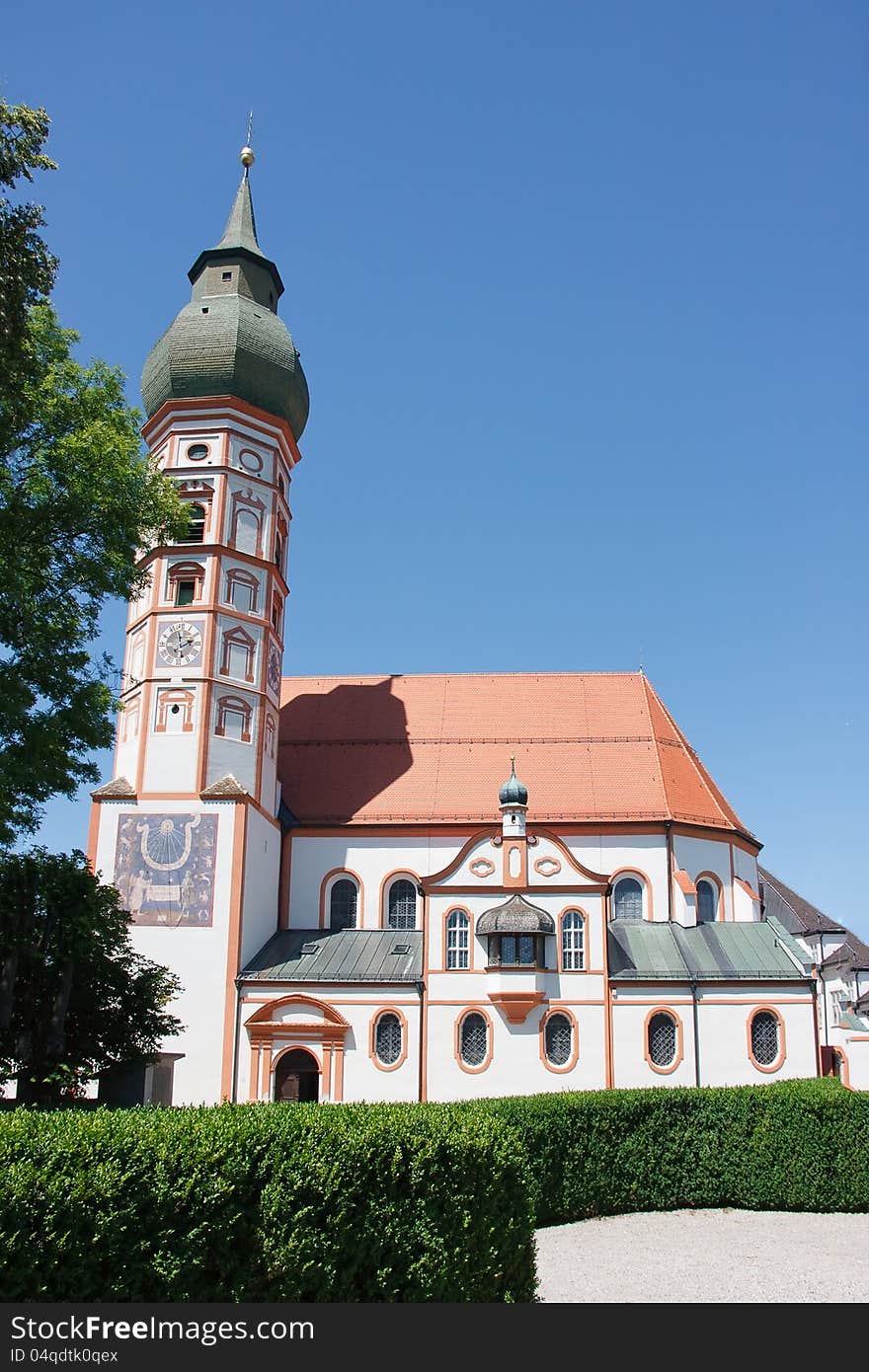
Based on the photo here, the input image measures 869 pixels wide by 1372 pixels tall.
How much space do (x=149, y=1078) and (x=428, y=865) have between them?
11.5 meters

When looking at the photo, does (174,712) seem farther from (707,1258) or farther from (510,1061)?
(707,1258)

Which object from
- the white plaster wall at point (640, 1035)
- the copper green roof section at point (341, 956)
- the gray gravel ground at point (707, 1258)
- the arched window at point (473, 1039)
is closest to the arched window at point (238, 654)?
the copper green roof section at point (341, 956)

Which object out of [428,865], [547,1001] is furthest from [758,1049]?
[428,865]

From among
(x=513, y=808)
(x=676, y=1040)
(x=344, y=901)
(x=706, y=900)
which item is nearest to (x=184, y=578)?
(x=344, y=901)

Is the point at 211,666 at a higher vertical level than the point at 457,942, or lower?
higher

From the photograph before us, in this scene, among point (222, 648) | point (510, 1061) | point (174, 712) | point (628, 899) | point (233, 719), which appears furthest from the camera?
point (628, 899)

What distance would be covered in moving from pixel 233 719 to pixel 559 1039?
13.8 meters

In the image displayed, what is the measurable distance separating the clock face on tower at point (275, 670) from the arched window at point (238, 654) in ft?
3.32

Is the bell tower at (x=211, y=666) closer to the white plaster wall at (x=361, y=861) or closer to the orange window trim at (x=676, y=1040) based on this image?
the white plaster wall at (x=361, y=861)

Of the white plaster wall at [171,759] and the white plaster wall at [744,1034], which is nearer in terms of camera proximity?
the white plaster wall at [744,1034]

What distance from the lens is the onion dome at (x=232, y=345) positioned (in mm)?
38625

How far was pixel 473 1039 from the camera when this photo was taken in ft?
109

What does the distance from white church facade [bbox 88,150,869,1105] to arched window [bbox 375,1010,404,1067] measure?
0.06 metres

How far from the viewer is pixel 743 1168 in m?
24.6
